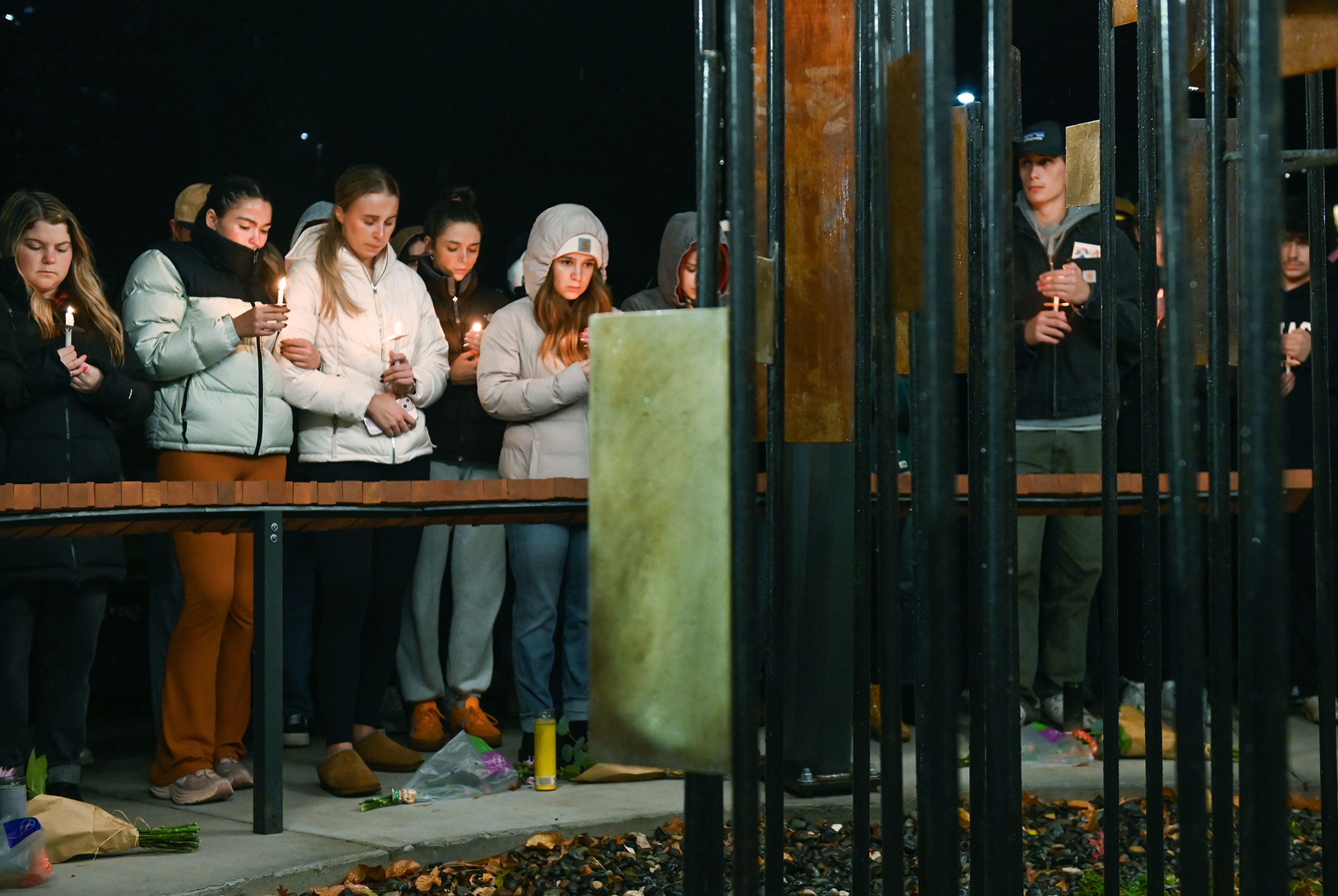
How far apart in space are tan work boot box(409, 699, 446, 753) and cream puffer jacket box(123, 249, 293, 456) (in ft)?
3.76

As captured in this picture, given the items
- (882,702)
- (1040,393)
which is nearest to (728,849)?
(1040,393)

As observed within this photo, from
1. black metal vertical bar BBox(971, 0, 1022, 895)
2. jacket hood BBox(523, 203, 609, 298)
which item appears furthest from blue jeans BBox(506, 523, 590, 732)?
black metal vertical bar BBox(971, 0, 1022, 895)

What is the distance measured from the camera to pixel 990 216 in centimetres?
132

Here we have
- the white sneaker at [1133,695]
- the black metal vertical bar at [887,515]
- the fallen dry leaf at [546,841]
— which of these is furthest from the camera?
the white sneaker at [1133,695]

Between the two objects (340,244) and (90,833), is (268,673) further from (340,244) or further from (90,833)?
(340,244)

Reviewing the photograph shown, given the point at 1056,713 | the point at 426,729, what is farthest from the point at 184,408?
the point at 1056,713

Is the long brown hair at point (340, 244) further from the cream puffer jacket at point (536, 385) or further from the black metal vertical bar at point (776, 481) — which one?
the black metal vertical bar at point (776, 481)

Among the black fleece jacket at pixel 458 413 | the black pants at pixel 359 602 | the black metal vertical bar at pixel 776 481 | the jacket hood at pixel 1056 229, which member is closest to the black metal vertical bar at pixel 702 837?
the black metal vertical bar at pixel 776 481

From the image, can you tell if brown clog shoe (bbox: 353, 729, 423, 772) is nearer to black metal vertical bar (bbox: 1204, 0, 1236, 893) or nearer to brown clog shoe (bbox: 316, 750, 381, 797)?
brown clog shoe (bbox: 316, 750, 381, 797)

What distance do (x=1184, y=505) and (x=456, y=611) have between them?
3912 millimetres

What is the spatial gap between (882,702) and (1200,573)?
362 mm

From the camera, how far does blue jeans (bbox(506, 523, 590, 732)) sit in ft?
14.8

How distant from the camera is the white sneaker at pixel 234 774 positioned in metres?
4.02

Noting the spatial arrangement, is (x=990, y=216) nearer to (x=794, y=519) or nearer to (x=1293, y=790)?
(x=794, y=519)
